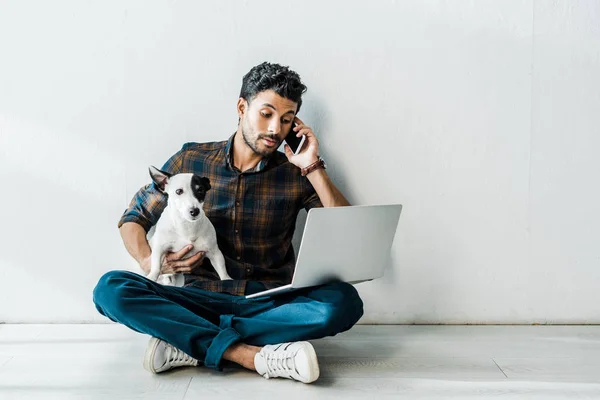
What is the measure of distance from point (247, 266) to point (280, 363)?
534mm

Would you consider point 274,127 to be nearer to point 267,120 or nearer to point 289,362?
point 267,120

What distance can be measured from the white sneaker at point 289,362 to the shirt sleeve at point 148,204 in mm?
728

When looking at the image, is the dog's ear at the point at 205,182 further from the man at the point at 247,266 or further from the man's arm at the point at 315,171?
the man's arm at the point at 315,171

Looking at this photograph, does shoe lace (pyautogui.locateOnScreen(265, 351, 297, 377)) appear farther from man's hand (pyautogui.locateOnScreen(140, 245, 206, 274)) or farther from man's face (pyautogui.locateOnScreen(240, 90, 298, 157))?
man's face (pyautogui.locateOnScreen(240, 90, 298, 157))

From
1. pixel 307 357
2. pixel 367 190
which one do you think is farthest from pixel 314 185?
pixel 307 357

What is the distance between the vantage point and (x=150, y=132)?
2.69 m

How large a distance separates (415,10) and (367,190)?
716 mm

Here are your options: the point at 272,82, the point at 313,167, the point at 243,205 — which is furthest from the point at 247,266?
the point at 272,82

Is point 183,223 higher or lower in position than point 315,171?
lower

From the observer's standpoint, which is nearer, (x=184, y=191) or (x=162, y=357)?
(x=162, y=357)

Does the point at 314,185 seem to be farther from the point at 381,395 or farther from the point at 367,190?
the point at 381,395

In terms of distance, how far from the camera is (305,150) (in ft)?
8.18

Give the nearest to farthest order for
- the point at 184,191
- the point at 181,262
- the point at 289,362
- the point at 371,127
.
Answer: the point at 289,362 → the point at 184,191 → the point at 181,262 → the point at 371,127

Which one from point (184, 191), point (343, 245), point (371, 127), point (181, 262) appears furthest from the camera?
point (371, 127)
